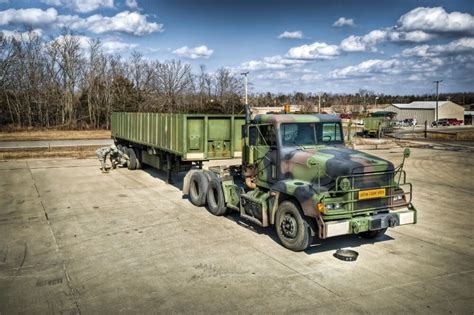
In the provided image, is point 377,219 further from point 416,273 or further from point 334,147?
point 334,147

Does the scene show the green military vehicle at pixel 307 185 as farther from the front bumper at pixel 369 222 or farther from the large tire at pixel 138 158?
the large tire at pixel 138 158

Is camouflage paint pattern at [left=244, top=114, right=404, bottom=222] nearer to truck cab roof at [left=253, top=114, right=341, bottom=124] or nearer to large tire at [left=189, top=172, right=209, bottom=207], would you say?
truck cab roof at [left=253, top=114, right=341, bottom=124]

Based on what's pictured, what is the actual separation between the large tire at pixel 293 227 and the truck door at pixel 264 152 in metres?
1.02

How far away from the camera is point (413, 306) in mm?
6094

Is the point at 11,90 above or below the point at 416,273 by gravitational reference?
above

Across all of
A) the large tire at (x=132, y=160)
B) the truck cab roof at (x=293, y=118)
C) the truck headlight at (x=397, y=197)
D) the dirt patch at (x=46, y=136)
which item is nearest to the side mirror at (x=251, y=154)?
the truck cab roof at (x=293, y=118)

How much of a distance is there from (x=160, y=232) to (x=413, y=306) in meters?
5.78

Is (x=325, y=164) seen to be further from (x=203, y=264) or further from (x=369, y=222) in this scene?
(x=203, y=264)

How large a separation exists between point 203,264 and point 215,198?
3.91 m

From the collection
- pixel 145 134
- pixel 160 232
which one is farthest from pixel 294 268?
pixel 145 134

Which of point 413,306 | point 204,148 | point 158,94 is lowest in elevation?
point 413,306

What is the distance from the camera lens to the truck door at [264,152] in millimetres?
9383

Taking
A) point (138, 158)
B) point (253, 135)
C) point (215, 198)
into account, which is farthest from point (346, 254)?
point (138, 158)


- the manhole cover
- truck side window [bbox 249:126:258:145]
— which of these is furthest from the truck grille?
truck side window [bbox 249:126:258:145]
